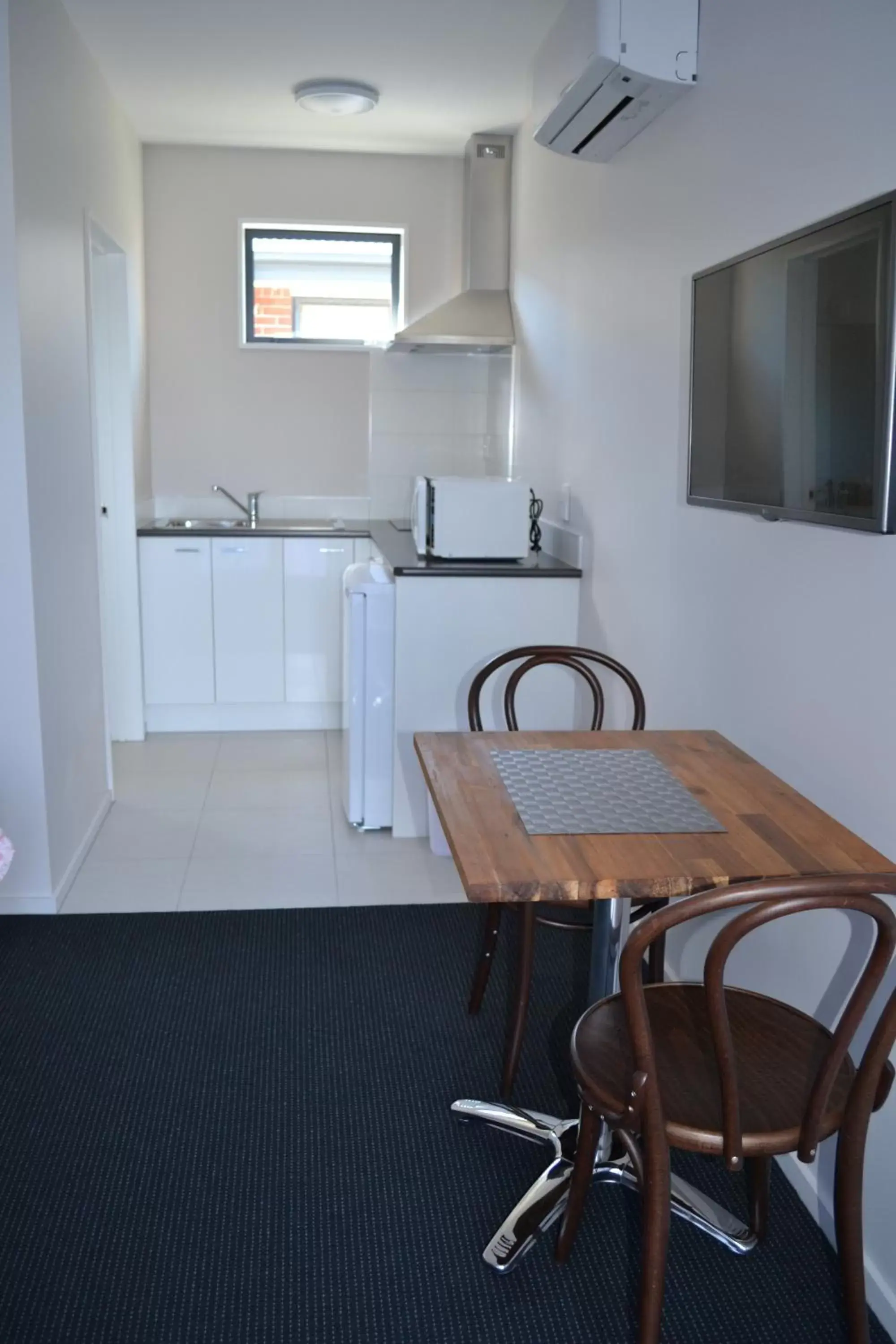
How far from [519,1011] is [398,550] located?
212 cm

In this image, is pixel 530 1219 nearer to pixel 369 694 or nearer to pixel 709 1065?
pixel 709 1065

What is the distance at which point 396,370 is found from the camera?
5383mm

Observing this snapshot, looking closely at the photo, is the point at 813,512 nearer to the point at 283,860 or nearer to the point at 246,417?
the point at 283,860

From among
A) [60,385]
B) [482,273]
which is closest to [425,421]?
[482,273]

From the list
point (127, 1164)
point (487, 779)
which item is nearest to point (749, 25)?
point (487, 779)

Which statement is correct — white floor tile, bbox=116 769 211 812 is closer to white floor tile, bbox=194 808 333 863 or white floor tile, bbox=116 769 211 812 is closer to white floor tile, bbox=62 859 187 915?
white floor tile, bbox=194 808 333 863

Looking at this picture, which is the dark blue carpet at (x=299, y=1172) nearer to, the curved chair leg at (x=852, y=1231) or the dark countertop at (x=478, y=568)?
the curved chair leg at (x=852, y=1231)

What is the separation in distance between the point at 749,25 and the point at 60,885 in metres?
2.74

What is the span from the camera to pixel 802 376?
6.50 ft

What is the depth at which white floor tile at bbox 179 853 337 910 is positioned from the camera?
10.8 feet

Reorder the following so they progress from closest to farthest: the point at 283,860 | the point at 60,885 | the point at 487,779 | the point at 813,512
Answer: the point at 813,512
the point at 487,779
the point at 60,885
the point at 283,860

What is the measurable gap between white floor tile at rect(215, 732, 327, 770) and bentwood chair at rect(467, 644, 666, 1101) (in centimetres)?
189

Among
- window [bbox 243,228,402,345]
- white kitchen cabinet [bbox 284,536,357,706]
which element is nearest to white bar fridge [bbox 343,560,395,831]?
white kitchen cabinet [bbox 284,536,357,706]

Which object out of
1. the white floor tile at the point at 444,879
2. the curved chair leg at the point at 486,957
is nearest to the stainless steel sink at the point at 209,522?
the white floor tile at the point at 444,879
